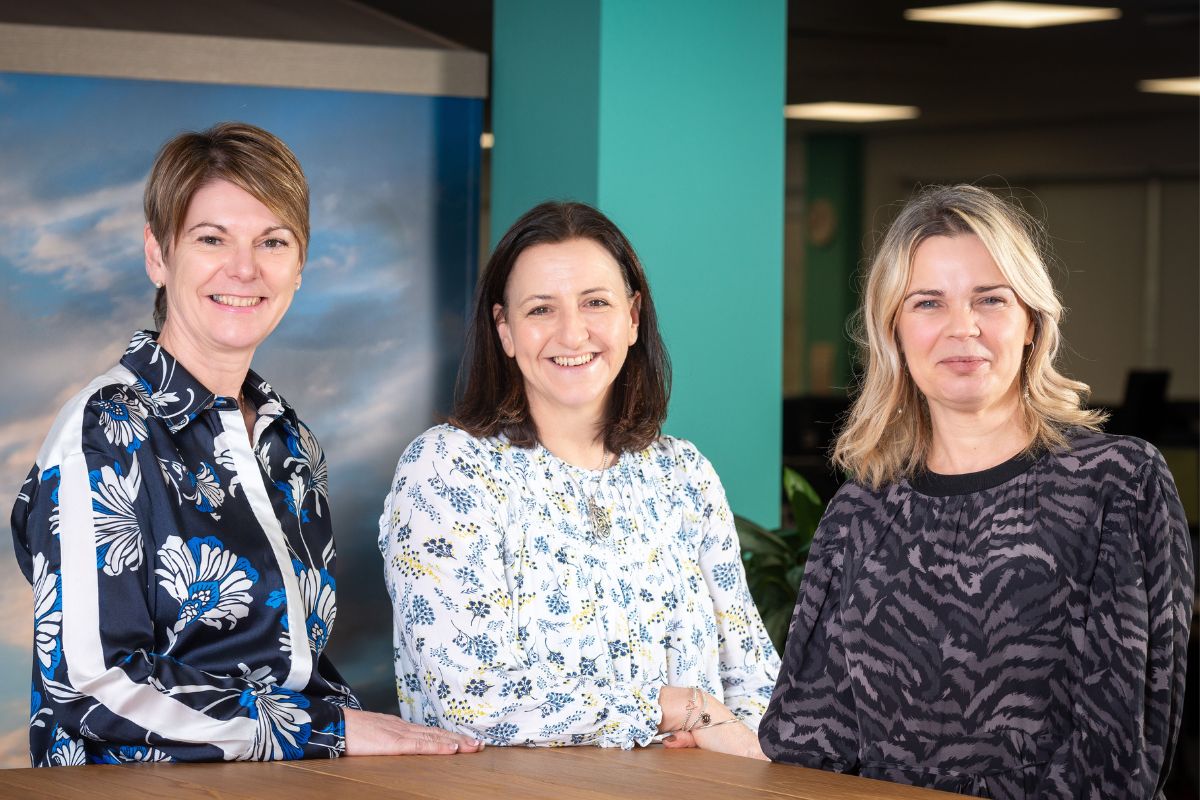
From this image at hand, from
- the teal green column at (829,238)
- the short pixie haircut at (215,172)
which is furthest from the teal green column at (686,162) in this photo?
the teal green column at (829,238)

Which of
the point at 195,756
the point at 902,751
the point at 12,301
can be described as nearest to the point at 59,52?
the point at 12,301


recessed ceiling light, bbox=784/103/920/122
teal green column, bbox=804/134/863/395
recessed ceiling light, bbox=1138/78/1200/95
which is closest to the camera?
recessed ceiling light, bbox=1138/78/1200/95

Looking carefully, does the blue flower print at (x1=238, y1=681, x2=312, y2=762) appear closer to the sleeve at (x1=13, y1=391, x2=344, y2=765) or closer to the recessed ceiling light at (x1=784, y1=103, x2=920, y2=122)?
the sleeve at (x1=13, y1=391, x2=344, y2=765)

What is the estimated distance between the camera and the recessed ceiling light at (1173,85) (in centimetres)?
1020

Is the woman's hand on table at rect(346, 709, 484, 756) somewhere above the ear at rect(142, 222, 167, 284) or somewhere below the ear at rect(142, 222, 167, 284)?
below

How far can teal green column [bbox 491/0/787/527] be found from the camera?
3701 millimetres

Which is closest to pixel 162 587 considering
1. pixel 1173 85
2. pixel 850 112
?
pixel 1173 85

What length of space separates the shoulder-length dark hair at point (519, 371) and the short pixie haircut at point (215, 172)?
0.45m

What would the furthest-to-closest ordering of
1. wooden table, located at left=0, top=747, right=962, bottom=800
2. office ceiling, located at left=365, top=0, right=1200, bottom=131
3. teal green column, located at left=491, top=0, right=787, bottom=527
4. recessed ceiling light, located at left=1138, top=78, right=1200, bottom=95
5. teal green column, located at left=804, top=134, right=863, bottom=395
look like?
1. teal green column, located at left=804, top=134, right=863, bottom=395
2. recessed ceiling light, located at left=1138, top=78, right=1200, bottom=95
3. office ceiling, located at left=365, top=0, right=1200, bottom=131
4. teal green column, located at left=491, top=0, right=787, bottom=527
5. wooden table, located at left=0, top=747, right=962, bottom=800

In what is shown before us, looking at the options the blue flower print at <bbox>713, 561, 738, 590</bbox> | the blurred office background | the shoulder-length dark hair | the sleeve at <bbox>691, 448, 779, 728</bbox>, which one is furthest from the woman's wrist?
the blurred office background

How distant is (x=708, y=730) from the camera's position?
252 centimetres

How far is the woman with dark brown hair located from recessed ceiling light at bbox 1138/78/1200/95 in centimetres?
864

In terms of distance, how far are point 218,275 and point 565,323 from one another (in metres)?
0.63

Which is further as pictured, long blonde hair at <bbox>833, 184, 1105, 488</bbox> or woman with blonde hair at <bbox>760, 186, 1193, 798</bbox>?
long blonde hair at <bbox>833, 184, 1105, 488</bbox>
